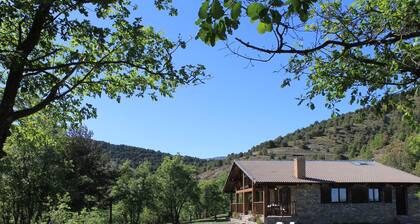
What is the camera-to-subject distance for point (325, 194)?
1254 inches

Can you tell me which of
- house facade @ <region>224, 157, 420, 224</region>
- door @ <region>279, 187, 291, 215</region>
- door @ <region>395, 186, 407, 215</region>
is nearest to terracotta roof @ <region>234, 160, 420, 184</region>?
house facade @ <region>224, 157, 420, 224</region>

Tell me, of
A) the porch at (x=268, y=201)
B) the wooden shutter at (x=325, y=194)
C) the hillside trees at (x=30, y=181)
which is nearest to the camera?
the hillside trees at (x=30, y=181)

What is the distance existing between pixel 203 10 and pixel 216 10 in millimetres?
90

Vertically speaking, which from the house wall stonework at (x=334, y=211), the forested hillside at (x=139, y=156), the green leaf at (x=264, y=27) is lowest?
the house wall stonework at (x=334, y=211)

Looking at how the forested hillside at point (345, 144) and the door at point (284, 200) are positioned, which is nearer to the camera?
the door at point (284, 200)

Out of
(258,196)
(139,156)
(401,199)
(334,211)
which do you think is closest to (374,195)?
(401,199)

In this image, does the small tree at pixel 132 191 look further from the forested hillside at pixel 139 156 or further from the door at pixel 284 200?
the forested hillside at pixel 139 156

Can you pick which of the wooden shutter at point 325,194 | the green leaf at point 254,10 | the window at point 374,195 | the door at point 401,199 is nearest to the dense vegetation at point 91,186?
the wooden shutter at point 325,194

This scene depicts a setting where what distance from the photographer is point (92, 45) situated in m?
9.27

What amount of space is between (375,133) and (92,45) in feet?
246

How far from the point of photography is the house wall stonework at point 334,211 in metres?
31.1

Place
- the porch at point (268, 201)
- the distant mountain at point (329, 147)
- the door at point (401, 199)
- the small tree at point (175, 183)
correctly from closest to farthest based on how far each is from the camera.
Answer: the porch at point (268, 201) → the door at point (401, 199) → the small tree at point (175, 183) → the distant mountain at point (329, 147)

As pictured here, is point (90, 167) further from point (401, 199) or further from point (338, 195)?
point (401, 199)

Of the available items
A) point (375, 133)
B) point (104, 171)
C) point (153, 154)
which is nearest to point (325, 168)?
point (104, 171)
